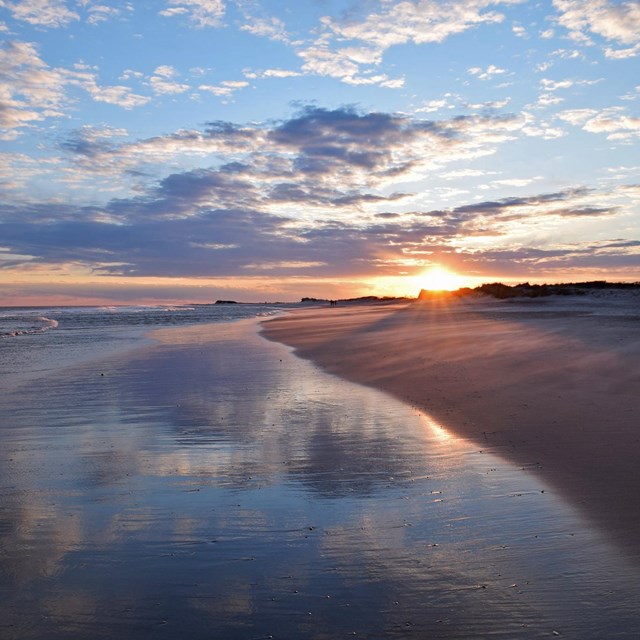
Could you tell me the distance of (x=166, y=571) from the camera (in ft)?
16.8

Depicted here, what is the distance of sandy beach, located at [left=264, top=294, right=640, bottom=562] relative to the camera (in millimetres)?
7168

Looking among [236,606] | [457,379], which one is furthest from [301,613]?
[457,379]

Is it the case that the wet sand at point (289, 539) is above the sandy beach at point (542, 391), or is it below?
below

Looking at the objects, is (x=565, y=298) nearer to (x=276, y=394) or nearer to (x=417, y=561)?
(x=276, y=394)

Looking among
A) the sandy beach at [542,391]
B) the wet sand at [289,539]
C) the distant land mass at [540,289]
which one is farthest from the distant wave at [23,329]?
the distant land mass at [540,289]

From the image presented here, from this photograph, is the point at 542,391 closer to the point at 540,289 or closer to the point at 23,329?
the point at 23,329

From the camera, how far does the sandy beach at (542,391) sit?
282 inches

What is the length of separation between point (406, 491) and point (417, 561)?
6.18 ft

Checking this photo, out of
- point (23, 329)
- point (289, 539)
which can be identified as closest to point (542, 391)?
point (289, 539)

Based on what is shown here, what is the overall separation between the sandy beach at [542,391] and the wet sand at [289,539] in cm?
46

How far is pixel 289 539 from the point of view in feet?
18.9

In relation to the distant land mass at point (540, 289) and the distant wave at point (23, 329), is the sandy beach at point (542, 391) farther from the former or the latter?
the distant land mass at point (540, 289)

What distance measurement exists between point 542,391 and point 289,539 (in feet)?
27.0

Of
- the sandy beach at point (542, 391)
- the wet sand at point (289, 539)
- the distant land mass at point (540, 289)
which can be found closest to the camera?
the wet sand at point (289, 539)
